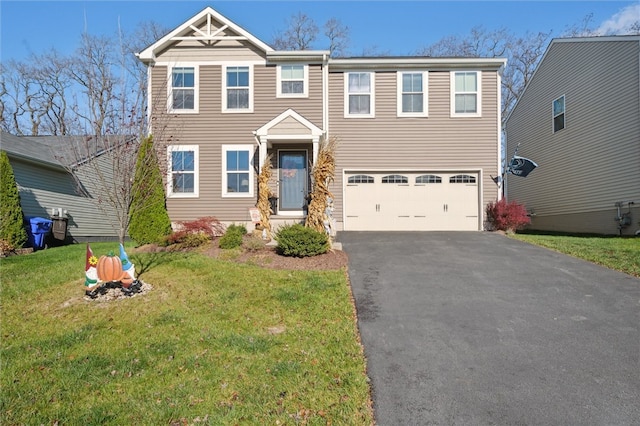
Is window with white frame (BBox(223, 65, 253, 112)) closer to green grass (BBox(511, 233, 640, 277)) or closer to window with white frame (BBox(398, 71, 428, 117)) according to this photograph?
window with white frame (BBox(398, 71, 428, 117))

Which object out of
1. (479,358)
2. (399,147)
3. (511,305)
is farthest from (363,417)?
(399,147)

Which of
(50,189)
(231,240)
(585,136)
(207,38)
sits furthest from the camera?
(585,136)

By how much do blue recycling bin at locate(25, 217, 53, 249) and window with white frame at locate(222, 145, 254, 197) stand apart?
5.19m

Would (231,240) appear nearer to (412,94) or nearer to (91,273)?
(91,273)

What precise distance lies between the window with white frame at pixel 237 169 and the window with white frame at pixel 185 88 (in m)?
1.81

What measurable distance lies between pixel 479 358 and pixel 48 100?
3443 centimetres

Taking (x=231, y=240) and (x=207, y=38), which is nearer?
(x=231, y=240)

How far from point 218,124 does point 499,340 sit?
35.9 feet

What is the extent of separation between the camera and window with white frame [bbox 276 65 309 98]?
13164 mm

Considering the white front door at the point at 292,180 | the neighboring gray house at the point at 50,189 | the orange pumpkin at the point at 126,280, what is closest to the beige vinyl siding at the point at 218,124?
the white front door at the point at 292,180

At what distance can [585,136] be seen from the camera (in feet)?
47.4

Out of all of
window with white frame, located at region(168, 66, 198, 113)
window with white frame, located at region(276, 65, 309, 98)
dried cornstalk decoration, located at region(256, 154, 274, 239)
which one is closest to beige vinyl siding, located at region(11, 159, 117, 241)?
window with white frame, located at region(168, 66, 198, 113)

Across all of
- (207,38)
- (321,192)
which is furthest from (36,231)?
(321,192)

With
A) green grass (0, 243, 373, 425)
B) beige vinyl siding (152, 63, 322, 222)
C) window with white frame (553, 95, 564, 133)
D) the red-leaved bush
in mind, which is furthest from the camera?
window with white frame (553, 95, 564, 133)
